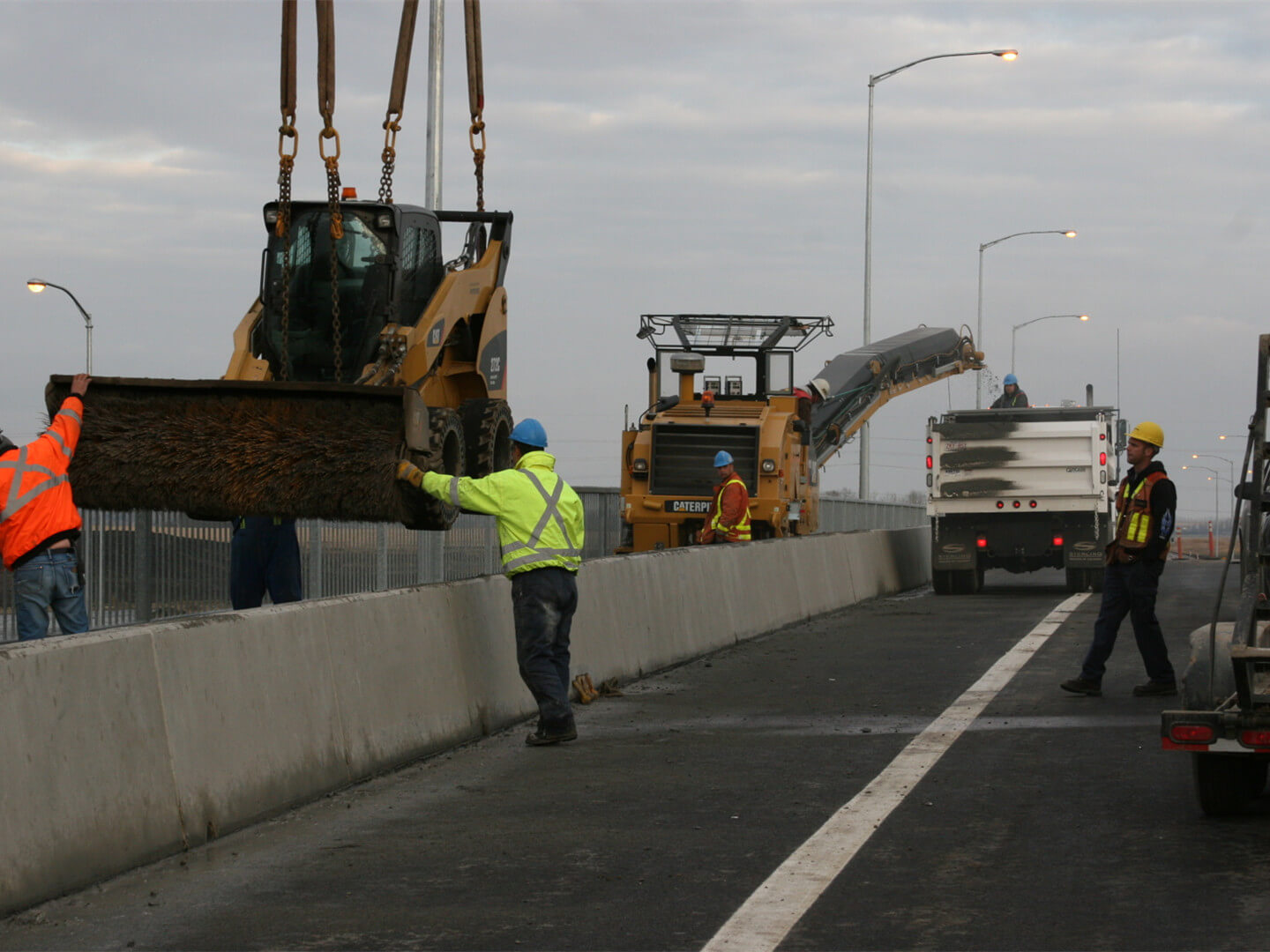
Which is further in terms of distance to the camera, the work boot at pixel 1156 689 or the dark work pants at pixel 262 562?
the dark work pants at pixel 262 562

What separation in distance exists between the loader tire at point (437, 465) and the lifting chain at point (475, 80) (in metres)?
2.22

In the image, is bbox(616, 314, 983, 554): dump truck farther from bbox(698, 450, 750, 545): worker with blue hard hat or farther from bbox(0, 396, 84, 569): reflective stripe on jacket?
bbox(0, 396, 84, 569): reflective stripe on jacket

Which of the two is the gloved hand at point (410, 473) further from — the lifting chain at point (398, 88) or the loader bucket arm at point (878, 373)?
the loader bucket arm at point (878, 373)

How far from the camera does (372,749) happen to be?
9227 millimetres

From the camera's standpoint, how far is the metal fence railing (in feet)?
41.0

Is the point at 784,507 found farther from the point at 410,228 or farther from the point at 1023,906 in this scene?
the point at 1023,906

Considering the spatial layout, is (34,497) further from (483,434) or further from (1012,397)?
(1012,397)

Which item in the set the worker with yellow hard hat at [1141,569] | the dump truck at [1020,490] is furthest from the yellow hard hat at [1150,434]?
the dump truck at [1020,490]

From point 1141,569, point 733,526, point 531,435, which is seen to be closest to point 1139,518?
point 1141,569

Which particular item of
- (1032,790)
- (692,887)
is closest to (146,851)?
(692,887)

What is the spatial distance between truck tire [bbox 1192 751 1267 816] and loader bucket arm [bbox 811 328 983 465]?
769 inches

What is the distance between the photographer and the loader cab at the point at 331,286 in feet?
44.4

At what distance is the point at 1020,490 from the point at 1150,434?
43.0 feet

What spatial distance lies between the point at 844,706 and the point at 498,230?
5.11m
